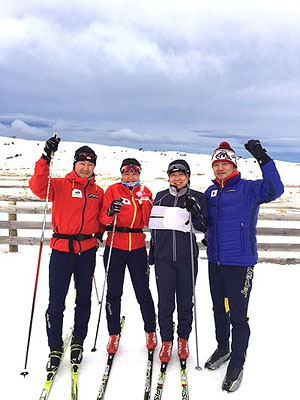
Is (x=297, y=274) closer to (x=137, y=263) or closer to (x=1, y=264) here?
(x=137, y=263)

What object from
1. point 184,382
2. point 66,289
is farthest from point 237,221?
point 66,289

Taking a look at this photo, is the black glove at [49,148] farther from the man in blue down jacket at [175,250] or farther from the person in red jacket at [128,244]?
the man in blue down jacket at [175,250]

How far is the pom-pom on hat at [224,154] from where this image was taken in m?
3.72

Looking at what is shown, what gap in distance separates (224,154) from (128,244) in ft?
5.51

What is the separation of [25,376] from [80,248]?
1664 millimetres

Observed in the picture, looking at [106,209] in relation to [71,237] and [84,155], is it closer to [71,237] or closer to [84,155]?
[71,237]

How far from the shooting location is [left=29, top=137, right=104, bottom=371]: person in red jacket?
375cm

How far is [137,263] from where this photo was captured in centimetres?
404

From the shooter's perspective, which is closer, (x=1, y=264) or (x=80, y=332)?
(x=80, y=332)

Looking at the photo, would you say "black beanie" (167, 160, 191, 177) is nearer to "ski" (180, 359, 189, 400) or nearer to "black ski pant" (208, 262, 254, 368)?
"black ski pant" (208, 262, 254, 368)

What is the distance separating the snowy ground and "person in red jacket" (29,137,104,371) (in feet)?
1.17

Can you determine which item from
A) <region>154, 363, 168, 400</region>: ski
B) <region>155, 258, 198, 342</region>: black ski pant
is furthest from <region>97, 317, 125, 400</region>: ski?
<region>155, 258, 198, 342</region>: black ski pant

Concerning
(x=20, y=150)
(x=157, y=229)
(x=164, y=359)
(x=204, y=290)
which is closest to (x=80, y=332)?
(x=164, y=359)

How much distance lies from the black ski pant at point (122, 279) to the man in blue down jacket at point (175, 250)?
251 millimetres
